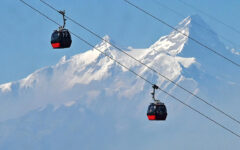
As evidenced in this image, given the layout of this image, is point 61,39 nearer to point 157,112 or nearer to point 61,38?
point 61,38

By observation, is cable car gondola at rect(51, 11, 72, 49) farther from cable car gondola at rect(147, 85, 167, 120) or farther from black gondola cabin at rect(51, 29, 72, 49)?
cable car gondola at rect(147, 85, 167, 120)

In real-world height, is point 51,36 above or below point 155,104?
above

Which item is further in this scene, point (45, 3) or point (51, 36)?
point (51, 36)

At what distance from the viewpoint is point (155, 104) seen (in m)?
44.9

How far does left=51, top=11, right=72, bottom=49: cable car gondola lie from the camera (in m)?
42.5

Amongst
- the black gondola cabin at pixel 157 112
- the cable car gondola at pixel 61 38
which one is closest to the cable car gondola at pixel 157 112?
the black gondola cabin at pixel 157 112

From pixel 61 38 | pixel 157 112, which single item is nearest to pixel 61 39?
pixel 61 38

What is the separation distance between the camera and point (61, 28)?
43375 millimetres

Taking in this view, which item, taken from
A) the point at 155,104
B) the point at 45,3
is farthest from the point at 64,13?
the point at 155,104

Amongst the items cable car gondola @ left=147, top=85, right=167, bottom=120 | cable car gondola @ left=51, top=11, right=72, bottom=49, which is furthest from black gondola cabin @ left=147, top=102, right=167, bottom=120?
cable car gondola @ left=51, top=11, right=72, bottom=49

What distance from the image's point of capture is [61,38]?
42750 mm

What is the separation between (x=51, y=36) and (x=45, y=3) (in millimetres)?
4935

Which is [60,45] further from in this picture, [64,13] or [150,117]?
[150,117]

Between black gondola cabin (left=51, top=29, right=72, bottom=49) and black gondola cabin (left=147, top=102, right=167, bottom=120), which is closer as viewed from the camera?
black gondola cabin (left=51, top=29, right=72, bottom=49)
